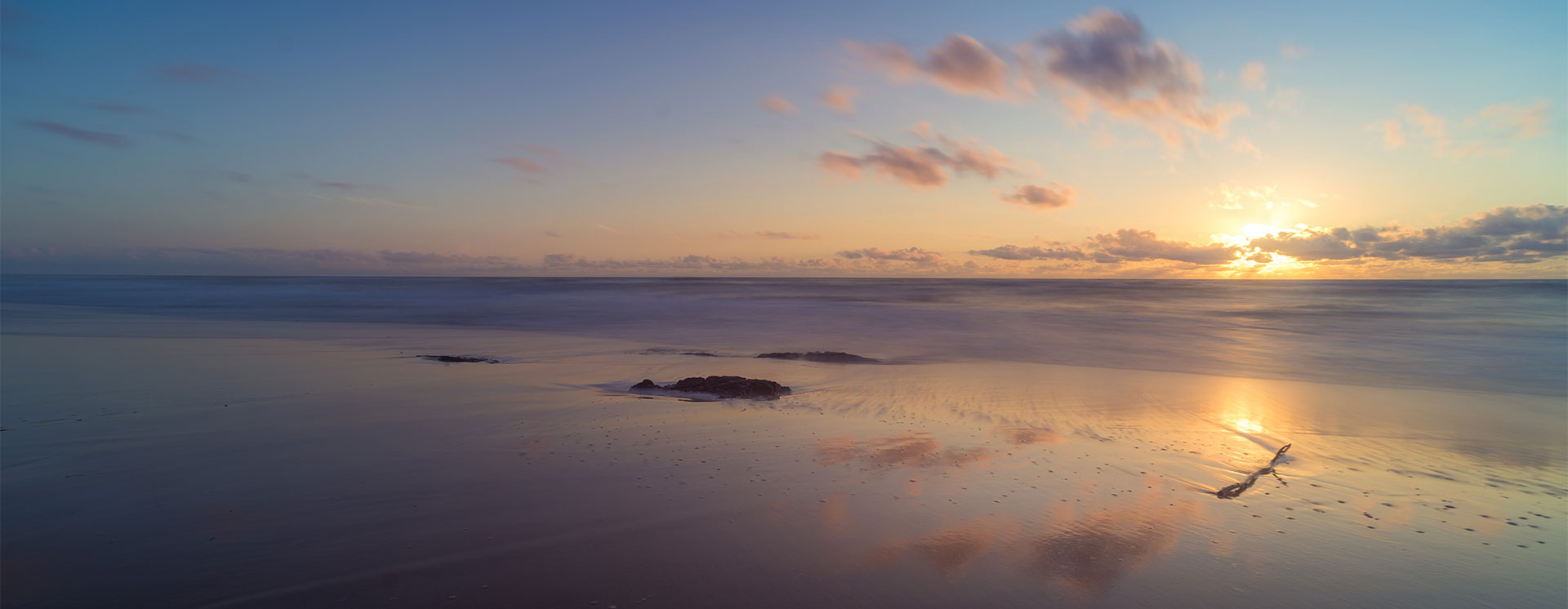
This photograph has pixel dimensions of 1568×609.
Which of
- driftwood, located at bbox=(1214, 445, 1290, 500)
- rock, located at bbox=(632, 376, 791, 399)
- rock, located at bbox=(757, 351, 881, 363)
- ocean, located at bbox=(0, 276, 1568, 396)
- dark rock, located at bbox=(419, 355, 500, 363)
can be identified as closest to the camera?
driftwood, located at bbox=(1214, 445, 1290, 500)

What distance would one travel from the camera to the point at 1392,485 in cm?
558

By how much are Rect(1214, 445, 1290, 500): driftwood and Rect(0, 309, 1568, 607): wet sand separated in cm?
12

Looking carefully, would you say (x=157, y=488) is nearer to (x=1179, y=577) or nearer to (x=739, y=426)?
(x=739, y=426)

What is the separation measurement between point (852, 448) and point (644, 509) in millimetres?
2303

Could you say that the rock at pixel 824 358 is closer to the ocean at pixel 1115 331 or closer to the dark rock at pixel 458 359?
the ocean at pixel 1115 331

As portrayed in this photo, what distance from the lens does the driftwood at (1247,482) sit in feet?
16.9

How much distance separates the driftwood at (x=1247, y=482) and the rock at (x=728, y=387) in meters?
4.97

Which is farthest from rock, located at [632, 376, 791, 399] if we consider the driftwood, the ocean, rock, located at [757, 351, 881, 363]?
the ocean

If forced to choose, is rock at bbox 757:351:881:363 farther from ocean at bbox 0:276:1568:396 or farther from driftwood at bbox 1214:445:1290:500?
driftwood at bbox 1214:445:1290:500

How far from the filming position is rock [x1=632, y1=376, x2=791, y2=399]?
8664mm

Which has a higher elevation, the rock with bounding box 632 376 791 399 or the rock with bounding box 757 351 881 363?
the rock with bounding box 632 376 791 399

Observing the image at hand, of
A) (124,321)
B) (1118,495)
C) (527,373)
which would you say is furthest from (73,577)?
(124,321)

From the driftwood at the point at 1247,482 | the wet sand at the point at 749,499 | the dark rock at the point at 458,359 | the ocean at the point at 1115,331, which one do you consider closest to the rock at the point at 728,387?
the wet sand at the point at 749,499

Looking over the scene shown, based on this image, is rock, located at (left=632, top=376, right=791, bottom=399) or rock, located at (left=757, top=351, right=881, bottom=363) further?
rock, located at (left=757, top=351, right=881, bottom=363)
